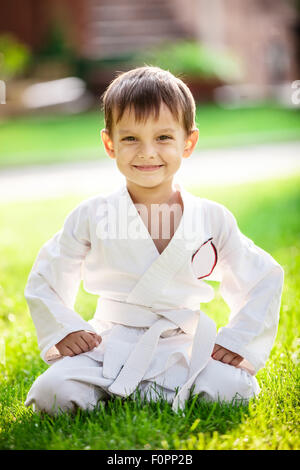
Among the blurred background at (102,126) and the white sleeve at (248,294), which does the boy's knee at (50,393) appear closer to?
the blurred background at (102,126)

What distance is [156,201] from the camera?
8.16ft

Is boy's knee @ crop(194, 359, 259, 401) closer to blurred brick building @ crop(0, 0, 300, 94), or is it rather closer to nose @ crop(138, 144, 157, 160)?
nose @ crop(138, 144, 157, 160)

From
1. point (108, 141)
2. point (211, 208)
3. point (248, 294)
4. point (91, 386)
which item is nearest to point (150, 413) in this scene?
point (91, 386)

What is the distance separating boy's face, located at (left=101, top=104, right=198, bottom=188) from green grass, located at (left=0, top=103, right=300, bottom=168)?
21.5ft

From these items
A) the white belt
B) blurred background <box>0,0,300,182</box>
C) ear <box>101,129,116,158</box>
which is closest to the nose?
ear <box>101,129,116,158</box>

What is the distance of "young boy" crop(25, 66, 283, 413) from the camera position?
2262 mm

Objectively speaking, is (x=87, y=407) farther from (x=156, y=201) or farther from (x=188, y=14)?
(x=188, y=14)

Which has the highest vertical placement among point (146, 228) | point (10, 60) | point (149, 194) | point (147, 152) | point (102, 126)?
point (10, 60)

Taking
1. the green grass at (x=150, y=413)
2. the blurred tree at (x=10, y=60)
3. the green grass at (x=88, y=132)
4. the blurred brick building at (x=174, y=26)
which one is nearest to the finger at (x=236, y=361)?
the green grass at (x=150, y=413)

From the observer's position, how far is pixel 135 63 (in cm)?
1423

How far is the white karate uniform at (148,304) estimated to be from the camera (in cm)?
225

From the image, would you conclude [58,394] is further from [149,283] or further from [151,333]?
[149,283]

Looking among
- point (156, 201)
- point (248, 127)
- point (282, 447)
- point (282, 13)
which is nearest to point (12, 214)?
point (156, 201)

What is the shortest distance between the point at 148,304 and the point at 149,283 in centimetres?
8
